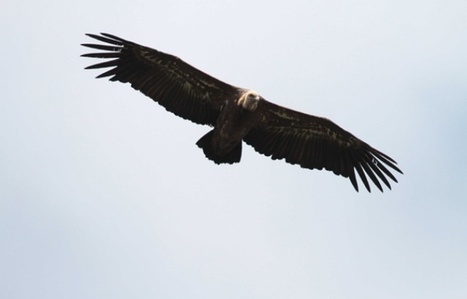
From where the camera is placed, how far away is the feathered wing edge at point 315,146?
24750 mm

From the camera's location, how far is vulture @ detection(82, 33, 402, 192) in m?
23.7

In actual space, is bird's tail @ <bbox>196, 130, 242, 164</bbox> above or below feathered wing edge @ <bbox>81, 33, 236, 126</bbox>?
below

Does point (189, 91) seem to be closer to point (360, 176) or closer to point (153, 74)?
point (153, 74)

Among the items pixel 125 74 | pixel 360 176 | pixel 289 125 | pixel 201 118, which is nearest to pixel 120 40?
pixel 125 74

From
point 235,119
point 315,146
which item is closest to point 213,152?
point 235,119

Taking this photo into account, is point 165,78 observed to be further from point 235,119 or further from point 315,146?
point 315,146

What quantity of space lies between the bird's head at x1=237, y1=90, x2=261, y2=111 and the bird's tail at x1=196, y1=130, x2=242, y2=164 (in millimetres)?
1000

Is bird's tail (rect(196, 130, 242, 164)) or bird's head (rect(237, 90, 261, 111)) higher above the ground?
bird's head (rect(237, 90, 261, 111))

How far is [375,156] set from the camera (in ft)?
83.8

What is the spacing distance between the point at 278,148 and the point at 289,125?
60cm

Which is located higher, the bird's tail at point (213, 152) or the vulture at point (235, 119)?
the vulture at point (235, 119)

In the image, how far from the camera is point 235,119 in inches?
926

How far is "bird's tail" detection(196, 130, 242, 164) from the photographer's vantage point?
78.1 ft

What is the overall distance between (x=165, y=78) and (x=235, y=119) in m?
1.87
